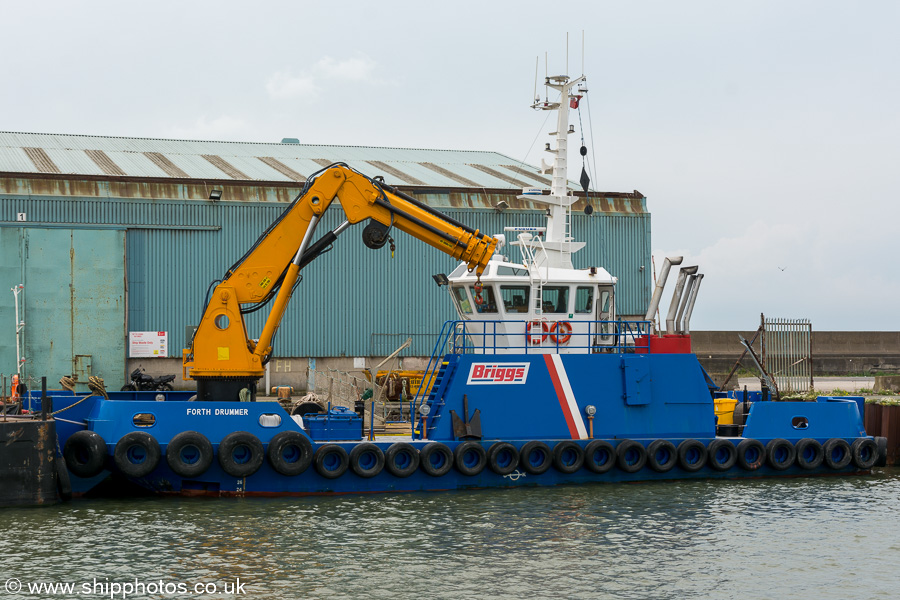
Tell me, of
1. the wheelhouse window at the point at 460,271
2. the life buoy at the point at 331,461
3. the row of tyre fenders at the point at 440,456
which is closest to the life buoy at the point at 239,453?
the row of tyre fenders at the point at 440,456

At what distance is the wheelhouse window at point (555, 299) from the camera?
590 inches

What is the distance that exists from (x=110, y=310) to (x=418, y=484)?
43.0ft

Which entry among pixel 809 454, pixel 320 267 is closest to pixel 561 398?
pixel 809 454

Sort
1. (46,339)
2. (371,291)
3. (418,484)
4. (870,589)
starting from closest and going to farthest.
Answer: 1. (870,589)
2. (418,484)
3. (46,339)
4. (371,291)

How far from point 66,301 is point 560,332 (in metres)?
14.1

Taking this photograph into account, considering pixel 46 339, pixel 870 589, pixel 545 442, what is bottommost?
pixel 870 589

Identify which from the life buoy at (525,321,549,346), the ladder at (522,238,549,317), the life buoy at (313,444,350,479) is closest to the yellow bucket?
the life buoy at (525,321,549,346)

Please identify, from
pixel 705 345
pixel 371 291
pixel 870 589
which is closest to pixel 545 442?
pixel 870 589

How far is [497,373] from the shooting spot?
1412 centimetres

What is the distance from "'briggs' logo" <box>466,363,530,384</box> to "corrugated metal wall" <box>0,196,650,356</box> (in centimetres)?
1199

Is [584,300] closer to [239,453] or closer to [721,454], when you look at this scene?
[721,454]

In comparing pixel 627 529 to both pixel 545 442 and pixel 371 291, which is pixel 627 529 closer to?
pixel 545 442

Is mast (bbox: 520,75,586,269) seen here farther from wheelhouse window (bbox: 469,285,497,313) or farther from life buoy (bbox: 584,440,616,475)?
life buoy (bbox: 584,440,616,475)

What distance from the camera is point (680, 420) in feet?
49.1
